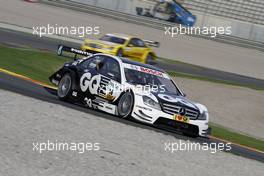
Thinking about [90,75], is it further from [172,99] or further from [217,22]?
[217,22]

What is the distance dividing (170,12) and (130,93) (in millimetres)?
32171

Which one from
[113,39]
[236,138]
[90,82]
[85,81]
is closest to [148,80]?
[90,82]

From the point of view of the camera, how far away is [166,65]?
94.2ft

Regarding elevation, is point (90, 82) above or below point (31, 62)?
above

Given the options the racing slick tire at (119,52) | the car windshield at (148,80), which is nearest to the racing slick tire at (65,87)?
the car windshield at (148,80)

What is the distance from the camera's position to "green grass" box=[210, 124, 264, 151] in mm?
13734

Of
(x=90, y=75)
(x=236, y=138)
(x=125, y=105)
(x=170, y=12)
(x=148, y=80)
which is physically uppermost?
(x=148, y=80)

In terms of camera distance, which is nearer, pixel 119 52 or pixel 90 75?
pixel 90 75

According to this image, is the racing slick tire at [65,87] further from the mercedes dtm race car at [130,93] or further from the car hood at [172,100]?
the car hood at [172,100]

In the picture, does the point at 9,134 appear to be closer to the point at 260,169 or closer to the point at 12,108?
the point at 12,108

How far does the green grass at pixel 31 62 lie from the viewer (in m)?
17.4

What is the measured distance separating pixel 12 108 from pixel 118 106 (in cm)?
262

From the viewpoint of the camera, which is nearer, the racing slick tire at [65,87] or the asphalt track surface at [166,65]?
the racing slick tire at [65,87]

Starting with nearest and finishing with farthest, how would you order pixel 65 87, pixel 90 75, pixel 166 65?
1. pixel 90 75
2. pixel 65 87
3. pixel 166 65
